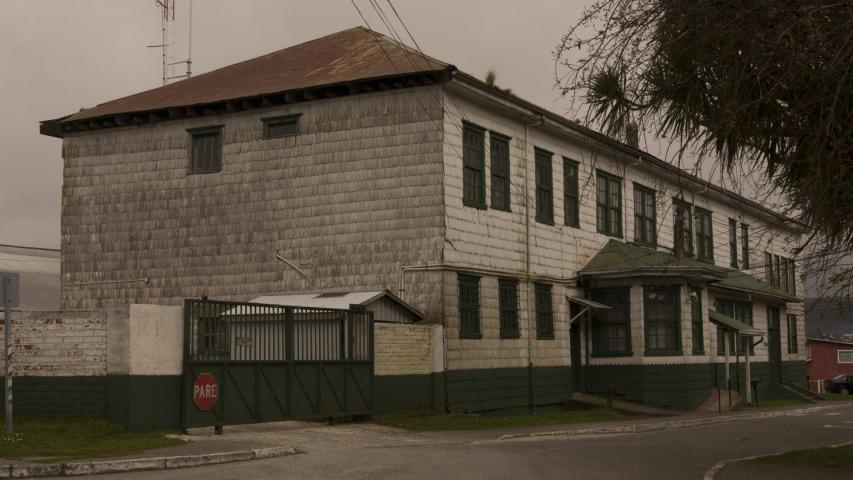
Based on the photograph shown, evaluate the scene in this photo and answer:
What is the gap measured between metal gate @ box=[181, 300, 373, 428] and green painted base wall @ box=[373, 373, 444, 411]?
0.40m

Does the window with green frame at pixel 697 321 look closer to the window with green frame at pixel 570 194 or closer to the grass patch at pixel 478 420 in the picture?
the window with green frame at pixel 570 194

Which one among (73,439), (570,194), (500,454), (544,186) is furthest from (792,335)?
(73,439)

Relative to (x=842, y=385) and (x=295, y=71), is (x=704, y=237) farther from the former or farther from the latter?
(x=842, y=385)

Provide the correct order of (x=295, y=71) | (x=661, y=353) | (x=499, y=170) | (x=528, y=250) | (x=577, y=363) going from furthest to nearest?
(x=577, y=363)
(x=661, y=353)
(x=528, y=250)
(x=295, y=71)
(x=499, y=170)

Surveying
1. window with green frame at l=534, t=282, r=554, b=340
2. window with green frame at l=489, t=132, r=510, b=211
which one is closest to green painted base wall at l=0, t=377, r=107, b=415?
window with green frame at l=489, t=132, r=510, b=211

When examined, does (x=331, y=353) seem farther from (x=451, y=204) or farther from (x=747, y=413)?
(x=747, y=413)

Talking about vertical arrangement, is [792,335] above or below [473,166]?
below

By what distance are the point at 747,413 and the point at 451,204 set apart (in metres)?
12.8

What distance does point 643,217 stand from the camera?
34.5 metres

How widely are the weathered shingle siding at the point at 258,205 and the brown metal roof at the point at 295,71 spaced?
1.84 feet

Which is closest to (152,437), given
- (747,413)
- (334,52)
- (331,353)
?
(331,353)

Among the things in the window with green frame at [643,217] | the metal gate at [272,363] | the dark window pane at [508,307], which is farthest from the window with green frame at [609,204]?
the metal gate at [272,363]

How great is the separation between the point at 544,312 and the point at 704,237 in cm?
1313

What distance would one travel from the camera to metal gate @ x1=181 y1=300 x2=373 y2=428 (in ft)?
58.0
